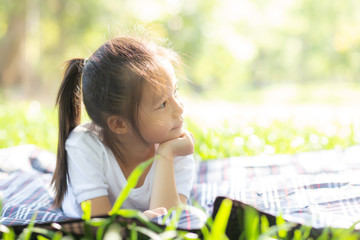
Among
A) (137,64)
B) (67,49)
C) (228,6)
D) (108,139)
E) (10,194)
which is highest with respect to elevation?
(228,6)

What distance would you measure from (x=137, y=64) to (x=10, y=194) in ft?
3.16

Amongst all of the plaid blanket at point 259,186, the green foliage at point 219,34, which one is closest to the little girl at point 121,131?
the plaid blanket at point 259,186

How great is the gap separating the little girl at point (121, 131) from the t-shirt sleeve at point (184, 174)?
10 mm

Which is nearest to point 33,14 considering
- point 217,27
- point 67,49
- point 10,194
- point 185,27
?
point 67,49

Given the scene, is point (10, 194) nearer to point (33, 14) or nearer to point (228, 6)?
point (33, 14)

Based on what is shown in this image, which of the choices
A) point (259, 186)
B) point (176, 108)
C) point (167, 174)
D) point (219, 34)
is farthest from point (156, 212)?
point (219, 34)

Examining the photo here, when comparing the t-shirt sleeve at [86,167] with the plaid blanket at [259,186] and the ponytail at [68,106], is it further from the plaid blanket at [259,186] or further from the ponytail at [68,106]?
the plaid blanket at [259,186]

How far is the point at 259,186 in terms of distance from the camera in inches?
82.0

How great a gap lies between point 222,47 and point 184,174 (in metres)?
15.6

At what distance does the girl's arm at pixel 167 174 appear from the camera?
1739 millimetres

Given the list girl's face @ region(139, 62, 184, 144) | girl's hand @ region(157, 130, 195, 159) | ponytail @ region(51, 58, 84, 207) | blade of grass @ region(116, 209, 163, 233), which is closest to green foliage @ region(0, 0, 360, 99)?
ponytail @ region(51, 58, 84, 207)

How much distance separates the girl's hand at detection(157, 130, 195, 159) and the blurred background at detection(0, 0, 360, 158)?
571 mm

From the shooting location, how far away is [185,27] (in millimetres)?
15336

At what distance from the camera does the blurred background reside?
10000 millimetres
